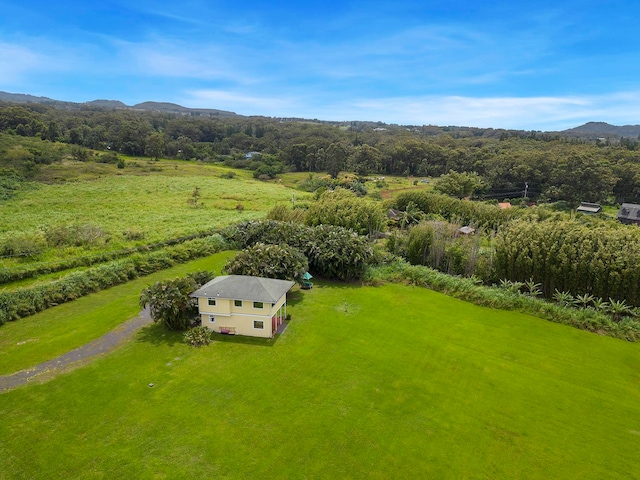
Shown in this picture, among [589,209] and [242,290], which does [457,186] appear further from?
[242,290]

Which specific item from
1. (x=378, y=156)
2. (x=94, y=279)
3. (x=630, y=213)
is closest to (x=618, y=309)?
(x=94, y=279)

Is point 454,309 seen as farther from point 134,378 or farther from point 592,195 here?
point 592,195

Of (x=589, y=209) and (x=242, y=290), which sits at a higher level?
(x=589, y=209)

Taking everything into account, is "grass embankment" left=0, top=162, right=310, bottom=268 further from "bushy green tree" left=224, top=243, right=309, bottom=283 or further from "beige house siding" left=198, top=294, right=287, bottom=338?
"beige house siding" left=198, top=294, right=287, bottom=338

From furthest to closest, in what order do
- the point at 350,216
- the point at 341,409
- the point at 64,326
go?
the point at 350,216 → the point at 64,326 → the point at 341,409

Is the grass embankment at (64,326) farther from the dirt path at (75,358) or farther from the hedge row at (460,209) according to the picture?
the hedge row at (460,209)

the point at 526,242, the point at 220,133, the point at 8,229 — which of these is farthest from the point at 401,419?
the point at 220,133

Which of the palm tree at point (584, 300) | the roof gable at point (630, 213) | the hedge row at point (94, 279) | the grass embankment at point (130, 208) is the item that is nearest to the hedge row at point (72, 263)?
the grass embankment at point (130, 208)

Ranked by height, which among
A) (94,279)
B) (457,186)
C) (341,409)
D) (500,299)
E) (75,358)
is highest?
(457,186)
